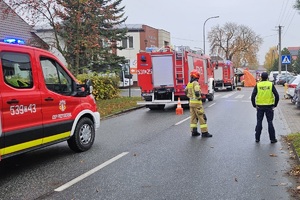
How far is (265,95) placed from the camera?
8688 mm

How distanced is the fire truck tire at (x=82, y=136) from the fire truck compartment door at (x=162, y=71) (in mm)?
9054

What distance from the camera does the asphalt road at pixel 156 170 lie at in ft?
16.9

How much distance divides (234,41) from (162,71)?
62.5 meters

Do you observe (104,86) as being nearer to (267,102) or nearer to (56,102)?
(267,102)

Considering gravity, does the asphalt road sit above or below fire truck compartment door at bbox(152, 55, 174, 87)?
below

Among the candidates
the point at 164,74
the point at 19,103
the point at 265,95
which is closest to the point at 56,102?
the point at 19,103

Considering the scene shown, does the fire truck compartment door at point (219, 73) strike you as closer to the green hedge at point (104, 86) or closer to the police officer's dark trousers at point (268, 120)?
the green hedge at point (104, 86)

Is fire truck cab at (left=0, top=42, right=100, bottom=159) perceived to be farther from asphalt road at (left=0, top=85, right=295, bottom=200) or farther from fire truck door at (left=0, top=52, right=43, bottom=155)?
asphalt road at (left=0, top=85, right=295, bottom=200)

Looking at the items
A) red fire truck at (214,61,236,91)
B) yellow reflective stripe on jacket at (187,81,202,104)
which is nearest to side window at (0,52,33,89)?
yellow reflective stripe on jacket at (187,81,202,104)

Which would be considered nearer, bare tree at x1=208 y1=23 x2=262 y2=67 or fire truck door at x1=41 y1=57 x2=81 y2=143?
fire truck door at x1=41 y1=57 x2=81 y2=143

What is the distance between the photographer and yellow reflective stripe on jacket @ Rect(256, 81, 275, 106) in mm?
8664

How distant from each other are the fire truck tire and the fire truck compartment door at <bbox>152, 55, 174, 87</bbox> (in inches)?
356

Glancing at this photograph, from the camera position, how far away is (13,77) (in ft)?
19.6

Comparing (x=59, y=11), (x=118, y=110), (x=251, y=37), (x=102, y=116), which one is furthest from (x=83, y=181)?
(x=251, y=37)
